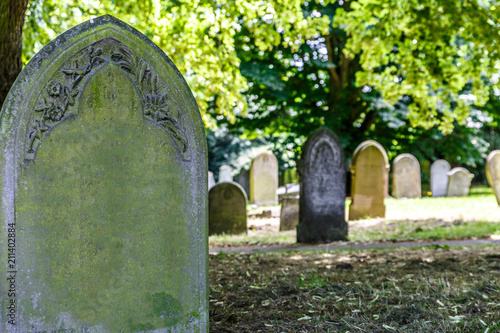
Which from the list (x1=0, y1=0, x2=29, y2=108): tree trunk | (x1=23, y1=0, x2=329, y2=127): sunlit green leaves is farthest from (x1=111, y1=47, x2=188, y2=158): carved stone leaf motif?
(x1=23, y1=0, x2=329, y2=127): sunlit green leaves

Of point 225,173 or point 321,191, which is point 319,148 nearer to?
point 321,191

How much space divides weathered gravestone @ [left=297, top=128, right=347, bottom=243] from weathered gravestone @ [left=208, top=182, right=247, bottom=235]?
83.7 inches

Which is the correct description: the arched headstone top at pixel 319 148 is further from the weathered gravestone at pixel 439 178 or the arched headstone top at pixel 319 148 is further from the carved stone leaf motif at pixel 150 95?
the weathered gravestone at pixel 439 178

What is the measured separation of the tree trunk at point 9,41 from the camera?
363cm

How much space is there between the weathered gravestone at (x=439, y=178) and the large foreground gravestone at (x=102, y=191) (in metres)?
18.7

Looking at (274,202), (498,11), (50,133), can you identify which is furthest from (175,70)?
(274,202)

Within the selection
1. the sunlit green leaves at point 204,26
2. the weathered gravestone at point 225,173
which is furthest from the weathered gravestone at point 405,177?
the sunlit green leaves at point 204,26

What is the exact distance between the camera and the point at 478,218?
10711mm

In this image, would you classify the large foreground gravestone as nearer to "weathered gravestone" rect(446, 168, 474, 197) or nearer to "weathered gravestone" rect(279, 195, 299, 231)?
"weathered gravestone" rect(279, 195, 299, 231)

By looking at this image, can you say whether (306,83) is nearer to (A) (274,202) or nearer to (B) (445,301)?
(A) (274,202)

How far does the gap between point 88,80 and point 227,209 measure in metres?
7.65

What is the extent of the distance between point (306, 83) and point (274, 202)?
16.2ft

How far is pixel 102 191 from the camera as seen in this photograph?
8.17ft

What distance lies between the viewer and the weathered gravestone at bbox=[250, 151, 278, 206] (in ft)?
58.4
